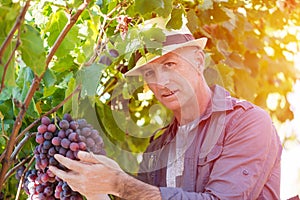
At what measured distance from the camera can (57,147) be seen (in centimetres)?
160

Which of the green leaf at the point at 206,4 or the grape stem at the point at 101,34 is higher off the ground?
the grape stem at the point at 101,34

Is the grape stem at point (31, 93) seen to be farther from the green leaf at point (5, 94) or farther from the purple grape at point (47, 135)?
the green leaf at point (5, 94)

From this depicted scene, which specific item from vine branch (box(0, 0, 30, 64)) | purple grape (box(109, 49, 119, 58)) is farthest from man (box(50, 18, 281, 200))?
vine branch (box(0, 0, 30, 64))

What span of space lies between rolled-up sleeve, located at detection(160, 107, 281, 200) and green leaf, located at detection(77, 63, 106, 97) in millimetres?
383

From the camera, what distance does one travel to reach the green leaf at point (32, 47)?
1.32 m

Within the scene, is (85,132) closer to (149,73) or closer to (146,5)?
(146,5)

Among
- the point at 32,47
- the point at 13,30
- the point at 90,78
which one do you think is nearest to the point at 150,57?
the point at 90,78

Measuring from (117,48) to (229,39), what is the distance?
1069mm

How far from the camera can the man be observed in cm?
193

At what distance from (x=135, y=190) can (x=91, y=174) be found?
7.2 inches

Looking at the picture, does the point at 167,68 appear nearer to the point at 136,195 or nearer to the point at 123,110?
the point at 123,110

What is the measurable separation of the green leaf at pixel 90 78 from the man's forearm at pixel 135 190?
0.25 metres

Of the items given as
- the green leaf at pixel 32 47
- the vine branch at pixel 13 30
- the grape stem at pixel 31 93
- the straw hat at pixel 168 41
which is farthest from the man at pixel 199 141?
the vine branch at pixel 13 30

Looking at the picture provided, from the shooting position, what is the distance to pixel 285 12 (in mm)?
2893
